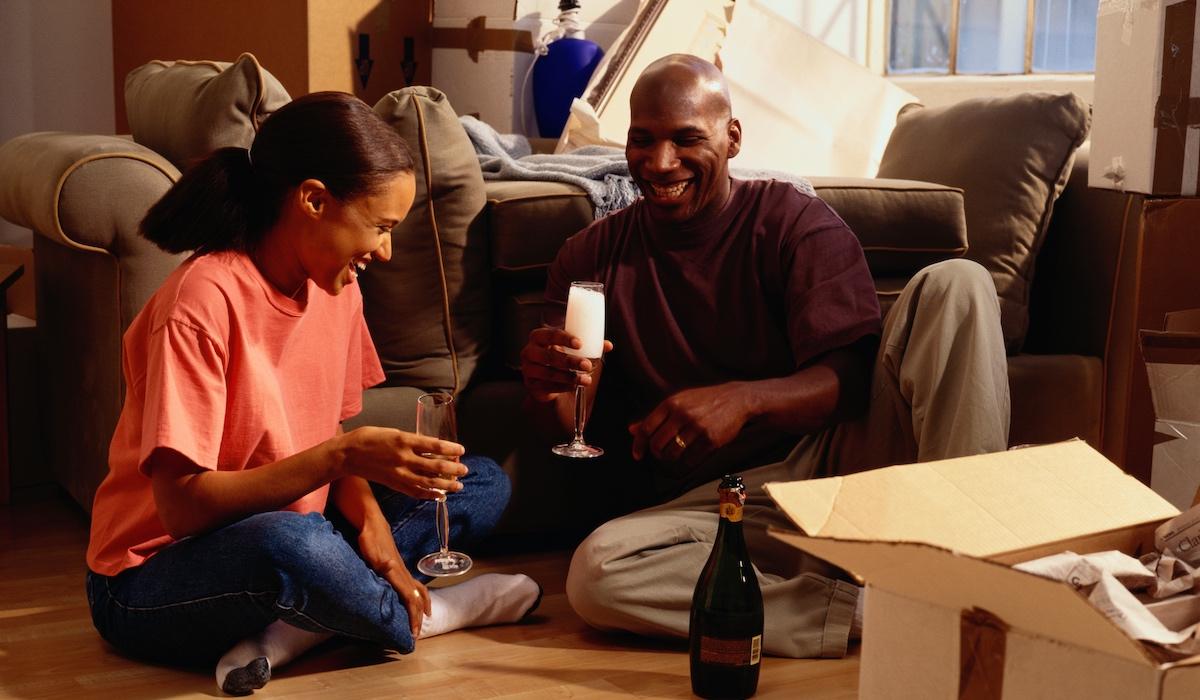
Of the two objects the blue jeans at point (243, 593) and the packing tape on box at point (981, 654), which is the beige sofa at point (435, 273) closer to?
the blue jeans at point (243, 593)

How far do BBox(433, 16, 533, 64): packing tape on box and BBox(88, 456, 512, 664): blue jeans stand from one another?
8.85ft

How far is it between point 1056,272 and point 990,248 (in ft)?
0.69

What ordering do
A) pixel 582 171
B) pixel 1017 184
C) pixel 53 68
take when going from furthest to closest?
pixel 53 68 → pixel 1017 184 → pixel 582 171

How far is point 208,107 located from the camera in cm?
231

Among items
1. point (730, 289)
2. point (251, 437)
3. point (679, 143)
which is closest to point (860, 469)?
point (730, 289)

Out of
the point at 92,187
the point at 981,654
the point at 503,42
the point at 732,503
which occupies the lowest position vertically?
the point at 732,503

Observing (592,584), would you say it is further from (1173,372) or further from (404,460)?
(1173,372)

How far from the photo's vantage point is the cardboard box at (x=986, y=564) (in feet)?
3.08

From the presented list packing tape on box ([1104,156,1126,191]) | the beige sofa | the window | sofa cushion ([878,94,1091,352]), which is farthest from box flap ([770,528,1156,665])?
the window

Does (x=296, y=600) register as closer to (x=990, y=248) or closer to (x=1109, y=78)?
(x=1109, y=78)

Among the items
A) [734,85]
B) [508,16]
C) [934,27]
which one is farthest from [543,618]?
[934,27]

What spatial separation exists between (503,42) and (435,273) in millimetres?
2028

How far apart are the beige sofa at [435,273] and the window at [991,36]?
1.45m

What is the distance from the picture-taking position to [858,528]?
1.16 meters
